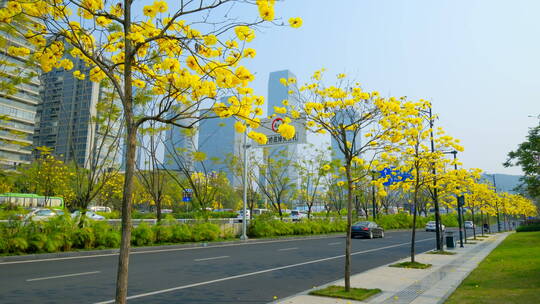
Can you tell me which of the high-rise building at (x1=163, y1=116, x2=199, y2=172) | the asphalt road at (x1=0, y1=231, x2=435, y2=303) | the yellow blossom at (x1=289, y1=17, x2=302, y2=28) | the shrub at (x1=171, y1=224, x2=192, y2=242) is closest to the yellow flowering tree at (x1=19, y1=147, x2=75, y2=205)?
the high-rise building at (x1=163, y1=116, x2=199, y2=172)

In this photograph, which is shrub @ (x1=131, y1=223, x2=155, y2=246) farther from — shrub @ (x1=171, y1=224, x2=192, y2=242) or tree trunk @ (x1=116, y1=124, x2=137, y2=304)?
tree trunk @ (x1=116, y1=124, x2=137, y2=304)

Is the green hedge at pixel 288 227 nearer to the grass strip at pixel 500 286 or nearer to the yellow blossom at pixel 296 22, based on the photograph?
the grass strip at pixel 500 286

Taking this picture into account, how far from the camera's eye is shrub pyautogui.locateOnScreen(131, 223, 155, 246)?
58.3 feet

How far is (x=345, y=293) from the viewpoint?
303 inches

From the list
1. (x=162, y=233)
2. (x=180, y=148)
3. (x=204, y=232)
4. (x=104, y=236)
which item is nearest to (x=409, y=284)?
(x=104, y=236)

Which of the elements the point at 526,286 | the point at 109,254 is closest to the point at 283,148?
the point at 109,254

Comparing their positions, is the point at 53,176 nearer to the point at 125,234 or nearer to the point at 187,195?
the point at 187,195

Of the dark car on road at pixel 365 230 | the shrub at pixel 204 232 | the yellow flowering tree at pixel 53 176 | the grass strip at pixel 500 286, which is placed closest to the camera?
the grass strip at pixel 500 286

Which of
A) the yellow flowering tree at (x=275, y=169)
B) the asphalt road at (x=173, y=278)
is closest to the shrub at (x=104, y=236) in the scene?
the asphalt road at (x=173, y=278)

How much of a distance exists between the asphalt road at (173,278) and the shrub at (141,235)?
3750 millimetres

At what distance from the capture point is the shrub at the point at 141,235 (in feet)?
58.3

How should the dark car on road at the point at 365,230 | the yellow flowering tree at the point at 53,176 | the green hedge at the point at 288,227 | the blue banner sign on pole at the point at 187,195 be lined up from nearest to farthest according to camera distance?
1. the blue banner sign on pole at the point at 187,195
2. the green hedge at the point at 288,227
3. the dark car on road at the point at 365,230
4. the yellow flowering tree at the point at 53,176

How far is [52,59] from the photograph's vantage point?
4.29 meters

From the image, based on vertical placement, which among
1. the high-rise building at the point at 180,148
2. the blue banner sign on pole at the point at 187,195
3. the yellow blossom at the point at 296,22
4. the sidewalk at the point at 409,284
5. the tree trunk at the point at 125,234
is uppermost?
the high-rise building at the point at 180,148
